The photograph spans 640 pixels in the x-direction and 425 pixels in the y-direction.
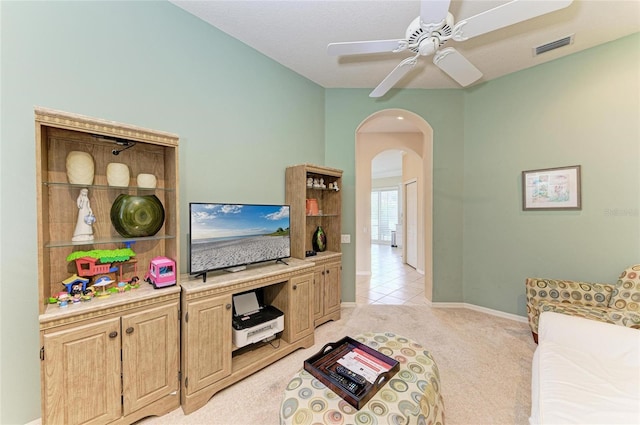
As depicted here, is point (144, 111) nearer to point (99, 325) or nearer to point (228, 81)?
point (228, 81)

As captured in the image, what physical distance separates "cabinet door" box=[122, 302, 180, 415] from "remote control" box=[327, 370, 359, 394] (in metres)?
1.13

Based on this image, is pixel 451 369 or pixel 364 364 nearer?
pixel 364 364

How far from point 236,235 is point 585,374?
7.90 ft

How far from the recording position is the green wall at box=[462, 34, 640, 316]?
2426 mm

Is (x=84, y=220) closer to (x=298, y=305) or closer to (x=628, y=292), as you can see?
(x=298, y=305)

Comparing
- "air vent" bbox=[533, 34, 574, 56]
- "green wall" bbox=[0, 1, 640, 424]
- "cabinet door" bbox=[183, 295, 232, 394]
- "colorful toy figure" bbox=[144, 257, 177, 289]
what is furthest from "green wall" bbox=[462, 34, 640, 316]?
"colorful toy figure" bbox=[144, 257, 177, 289]

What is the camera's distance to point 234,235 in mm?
2100

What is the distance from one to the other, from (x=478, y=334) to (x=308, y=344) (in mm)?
1956

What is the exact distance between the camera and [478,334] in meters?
2.71

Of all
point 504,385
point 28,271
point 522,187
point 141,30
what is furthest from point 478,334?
point 141,30

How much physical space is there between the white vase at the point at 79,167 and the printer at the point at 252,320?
4.74 feet

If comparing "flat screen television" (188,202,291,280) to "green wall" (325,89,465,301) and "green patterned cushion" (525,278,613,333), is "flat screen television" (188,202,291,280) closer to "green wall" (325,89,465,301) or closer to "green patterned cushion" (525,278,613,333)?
"green wall" (325,89,465,301)

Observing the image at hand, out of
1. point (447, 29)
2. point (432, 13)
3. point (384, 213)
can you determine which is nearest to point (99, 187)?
point (432, 13)

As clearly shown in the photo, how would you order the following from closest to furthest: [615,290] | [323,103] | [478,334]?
1. [615,290]
2. [478,334]
3. [323,103]
